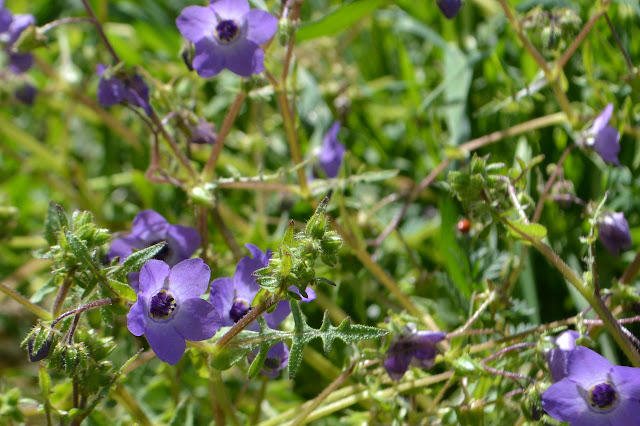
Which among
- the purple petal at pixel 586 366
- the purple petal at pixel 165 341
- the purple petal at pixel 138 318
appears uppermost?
the purple petal at pixel 138 318

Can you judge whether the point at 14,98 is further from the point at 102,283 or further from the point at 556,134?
the point at 556,134

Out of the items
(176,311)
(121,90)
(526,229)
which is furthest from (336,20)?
(176,311)

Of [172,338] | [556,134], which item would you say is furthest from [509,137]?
[172,338]

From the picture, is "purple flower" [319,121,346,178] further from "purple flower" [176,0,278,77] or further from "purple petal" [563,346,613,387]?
"purple petal" [563,346,613,387]

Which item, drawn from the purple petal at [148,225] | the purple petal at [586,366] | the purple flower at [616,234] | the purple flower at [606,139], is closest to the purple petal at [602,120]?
the purple flower at [606,139]

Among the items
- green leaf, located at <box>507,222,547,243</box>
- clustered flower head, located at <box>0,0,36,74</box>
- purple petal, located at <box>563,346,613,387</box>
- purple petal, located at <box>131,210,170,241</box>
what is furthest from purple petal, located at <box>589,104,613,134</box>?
clustered flower head, located at <box>0,0,36,74</box>

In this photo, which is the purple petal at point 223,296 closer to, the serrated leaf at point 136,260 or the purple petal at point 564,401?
the serrated leaf at point 136,260

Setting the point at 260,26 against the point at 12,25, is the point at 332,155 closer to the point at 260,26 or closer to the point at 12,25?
the point at 260,26
